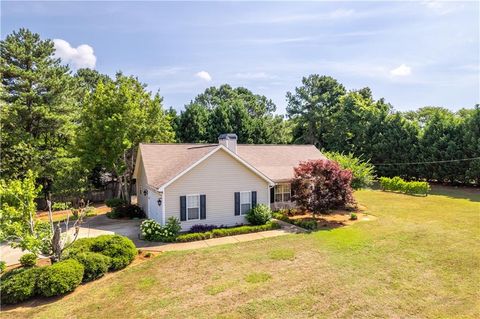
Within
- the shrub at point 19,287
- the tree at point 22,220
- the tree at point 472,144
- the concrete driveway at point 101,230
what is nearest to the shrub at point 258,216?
the concrete driveway at point 101,230

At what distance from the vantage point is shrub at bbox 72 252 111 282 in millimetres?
11656

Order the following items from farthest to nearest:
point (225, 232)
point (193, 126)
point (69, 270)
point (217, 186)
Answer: point (193, 126), point (217, 186), point (225, 232), point (69, 270)

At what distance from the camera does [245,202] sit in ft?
64.0

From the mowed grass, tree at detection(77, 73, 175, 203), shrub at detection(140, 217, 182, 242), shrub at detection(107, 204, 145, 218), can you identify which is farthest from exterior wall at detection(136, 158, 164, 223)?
the mowed grass

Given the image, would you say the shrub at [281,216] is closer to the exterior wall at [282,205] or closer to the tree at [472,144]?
the exterior wall at [282,205]


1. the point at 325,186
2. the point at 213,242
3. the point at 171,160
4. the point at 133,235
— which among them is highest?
the point at 171,160

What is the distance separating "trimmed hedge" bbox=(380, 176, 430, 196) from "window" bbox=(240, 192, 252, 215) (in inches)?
789

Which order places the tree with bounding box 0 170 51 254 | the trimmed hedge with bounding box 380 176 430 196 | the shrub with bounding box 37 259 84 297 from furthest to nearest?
the trimmed hedge with bounding box 380 176 430 196
the tree with bounding box 0 170 51 254
the shrub with bounding box 37 259 84 297

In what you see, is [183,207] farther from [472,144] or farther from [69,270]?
[472,144]

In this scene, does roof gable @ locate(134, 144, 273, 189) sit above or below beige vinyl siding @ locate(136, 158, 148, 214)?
above

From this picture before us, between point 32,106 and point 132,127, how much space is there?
9.72 metres

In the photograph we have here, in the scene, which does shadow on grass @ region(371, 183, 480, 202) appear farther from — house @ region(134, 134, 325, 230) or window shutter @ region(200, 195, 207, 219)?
window shutter @ region(200, 195, 207, 219)

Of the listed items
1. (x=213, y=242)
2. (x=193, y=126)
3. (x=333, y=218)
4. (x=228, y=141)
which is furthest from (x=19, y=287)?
(x=193, y=126)

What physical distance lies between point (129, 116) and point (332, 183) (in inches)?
642
